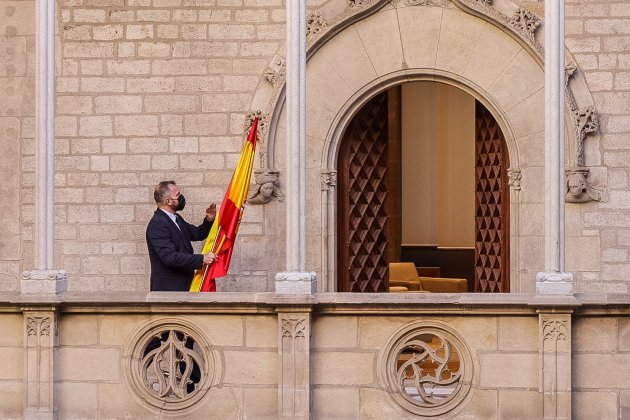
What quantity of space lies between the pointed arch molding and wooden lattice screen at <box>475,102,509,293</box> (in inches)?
16.0

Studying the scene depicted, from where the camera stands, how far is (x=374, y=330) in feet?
32.0

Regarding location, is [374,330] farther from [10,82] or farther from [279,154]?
[10,82]

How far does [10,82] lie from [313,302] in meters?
5.03

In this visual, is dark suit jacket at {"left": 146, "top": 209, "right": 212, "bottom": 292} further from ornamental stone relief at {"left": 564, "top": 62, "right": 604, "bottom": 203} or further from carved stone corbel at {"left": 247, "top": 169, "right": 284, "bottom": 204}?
ornamental stone relief at {"left": 564, "top": 62, "right": 604, "bottom": 203}

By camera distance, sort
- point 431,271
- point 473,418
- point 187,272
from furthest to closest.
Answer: point 431,271
point 187,272
point 473,418

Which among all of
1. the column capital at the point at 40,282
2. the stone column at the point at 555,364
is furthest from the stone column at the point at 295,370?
the column capital at the point at 40,282

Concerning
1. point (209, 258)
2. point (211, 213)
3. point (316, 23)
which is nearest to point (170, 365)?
point (209, 258)

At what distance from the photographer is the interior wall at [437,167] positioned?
2059 centimetres

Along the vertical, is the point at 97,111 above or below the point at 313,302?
above

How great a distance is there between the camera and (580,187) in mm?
12438

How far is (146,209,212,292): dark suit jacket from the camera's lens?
35.4ft

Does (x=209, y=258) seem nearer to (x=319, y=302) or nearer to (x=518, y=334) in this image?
(x=319, y=302)

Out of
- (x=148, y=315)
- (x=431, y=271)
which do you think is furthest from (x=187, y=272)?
(x=431, y=271)

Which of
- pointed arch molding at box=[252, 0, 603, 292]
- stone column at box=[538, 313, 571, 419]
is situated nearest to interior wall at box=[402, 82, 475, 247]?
pointed arch molding at box=[252, 0, 603, 292]
